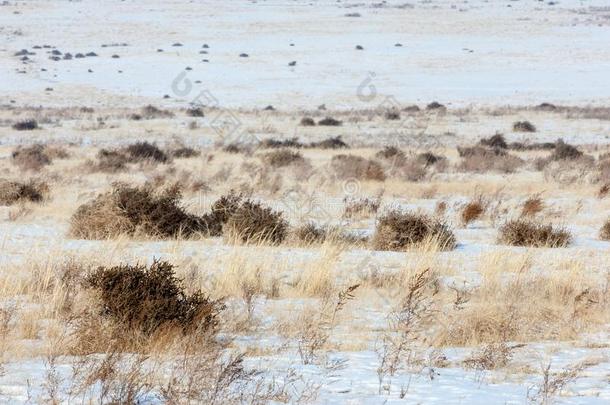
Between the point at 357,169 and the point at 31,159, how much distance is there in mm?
8491

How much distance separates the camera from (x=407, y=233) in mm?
10750

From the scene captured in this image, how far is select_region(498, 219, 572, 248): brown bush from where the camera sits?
1088 cm

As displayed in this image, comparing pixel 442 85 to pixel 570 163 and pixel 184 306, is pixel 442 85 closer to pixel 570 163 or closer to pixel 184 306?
pixel 570 163

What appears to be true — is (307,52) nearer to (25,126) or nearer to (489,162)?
(25,126)

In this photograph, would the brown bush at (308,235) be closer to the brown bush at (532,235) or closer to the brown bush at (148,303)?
the brown bush at (532,235)

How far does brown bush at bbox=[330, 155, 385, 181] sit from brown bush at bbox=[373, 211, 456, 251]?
8.01m

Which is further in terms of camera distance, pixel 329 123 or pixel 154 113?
pixel 154 113

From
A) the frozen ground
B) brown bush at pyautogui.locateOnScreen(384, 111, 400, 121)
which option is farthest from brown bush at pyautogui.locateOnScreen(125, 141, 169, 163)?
the frozen ground

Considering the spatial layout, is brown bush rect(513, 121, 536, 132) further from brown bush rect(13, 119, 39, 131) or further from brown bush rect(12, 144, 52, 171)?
brown bush rect(13, 119, 39, 131)

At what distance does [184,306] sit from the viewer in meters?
6.33

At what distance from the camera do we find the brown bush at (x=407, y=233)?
10578 millimetres

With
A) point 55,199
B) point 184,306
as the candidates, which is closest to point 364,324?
point 184,306

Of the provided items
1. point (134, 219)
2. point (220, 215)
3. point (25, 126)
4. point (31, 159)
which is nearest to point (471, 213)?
point (220, 215)

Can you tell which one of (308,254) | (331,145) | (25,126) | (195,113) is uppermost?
(308,254)
